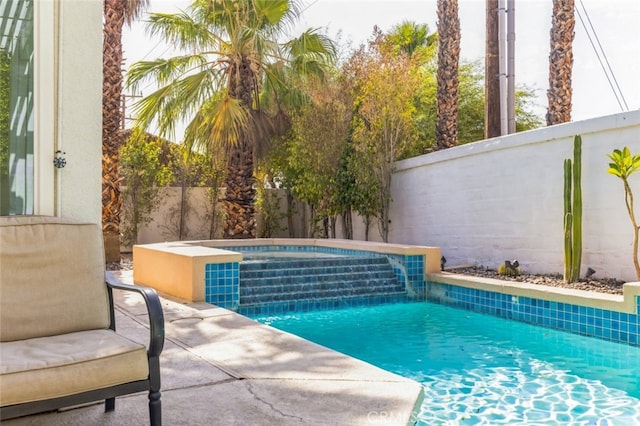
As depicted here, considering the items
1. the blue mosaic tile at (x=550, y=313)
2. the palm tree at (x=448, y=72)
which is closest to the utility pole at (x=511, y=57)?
the palm tree at (x=448, y=72)

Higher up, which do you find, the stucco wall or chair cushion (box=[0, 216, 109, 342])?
the stucco wall

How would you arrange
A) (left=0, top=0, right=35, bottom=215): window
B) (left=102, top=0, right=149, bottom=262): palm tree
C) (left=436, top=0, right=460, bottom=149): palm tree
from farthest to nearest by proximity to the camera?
(left=436, top=0, right=460, bottom=149): palm tree → (left=102, top=0, right=149, bottom=262): palm tree → (left=0, top=0, right=35, bottom=215): window

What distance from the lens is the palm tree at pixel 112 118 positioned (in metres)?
10.6

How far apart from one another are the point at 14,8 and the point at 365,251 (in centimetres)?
713

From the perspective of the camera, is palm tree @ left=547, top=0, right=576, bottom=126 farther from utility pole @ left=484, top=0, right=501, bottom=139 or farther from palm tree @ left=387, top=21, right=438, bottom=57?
palm tree @ left=387, top=21, right=438, bottom=57

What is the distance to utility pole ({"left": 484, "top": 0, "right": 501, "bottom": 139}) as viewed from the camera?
11.2 metres

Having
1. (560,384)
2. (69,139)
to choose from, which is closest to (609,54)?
(560,384)

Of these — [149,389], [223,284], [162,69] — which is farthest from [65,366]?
[162,69]

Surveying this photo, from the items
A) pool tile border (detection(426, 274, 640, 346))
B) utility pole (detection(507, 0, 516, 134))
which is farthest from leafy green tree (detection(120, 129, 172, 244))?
pool tile border (detection(426, 274, 640, 346))

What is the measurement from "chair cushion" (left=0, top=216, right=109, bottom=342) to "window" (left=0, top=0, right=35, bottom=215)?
380 mm

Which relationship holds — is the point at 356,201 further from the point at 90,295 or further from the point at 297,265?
the point at 90,295

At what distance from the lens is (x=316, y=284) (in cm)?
801

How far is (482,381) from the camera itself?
4312mm

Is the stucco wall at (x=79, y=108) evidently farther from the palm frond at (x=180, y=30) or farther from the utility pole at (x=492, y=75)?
the utility pole at (x=492, y=75)
